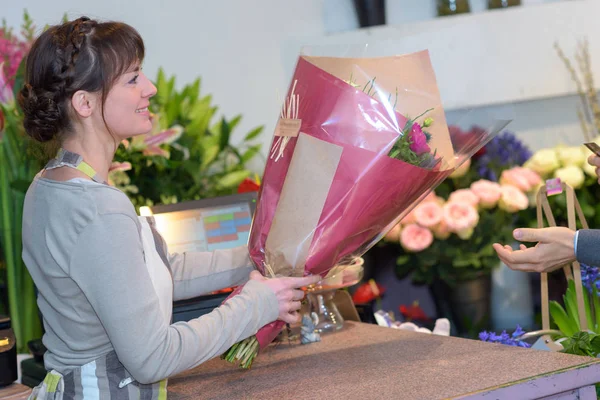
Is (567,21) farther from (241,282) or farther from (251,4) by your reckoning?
(241,282)

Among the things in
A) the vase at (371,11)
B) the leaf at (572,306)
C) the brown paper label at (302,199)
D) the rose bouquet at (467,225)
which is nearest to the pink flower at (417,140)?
the brown paper label at (302,199)

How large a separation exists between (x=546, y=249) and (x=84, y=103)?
82 centimetres

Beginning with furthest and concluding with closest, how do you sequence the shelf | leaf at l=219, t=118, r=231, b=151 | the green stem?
the shelf
leaf at l=219, t=118, r=231, b=151
the green stem

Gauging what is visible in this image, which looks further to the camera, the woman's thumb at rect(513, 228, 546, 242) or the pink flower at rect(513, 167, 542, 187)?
the pink flower at rect(513, 167, 542, 187)

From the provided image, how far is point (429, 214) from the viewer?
241 cm

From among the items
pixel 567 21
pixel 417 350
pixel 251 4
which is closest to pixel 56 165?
pixel 417 350

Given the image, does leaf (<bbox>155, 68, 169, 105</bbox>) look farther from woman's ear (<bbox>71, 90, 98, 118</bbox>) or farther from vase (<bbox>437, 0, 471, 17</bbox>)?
woman's ear (<bbox>71, 90, 98, 118</bbox>)

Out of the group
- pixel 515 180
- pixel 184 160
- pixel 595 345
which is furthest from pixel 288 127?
pixel 515 180

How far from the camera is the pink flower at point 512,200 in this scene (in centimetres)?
235

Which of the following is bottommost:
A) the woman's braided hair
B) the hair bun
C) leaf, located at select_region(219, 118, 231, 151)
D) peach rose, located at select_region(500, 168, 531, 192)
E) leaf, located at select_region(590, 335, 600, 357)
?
leaf, located at select_region(590, 335, 600, 357)

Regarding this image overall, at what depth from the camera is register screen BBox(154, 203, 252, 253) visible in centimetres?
171

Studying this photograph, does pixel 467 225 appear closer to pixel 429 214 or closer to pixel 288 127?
pixel 429 214

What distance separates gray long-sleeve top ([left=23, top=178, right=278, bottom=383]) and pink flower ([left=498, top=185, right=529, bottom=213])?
1311 mm

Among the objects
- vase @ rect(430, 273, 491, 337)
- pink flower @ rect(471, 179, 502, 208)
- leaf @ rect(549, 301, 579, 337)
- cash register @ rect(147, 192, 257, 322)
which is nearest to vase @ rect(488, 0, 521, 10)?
pink flower @ rect(471, 179, 502, 208)
